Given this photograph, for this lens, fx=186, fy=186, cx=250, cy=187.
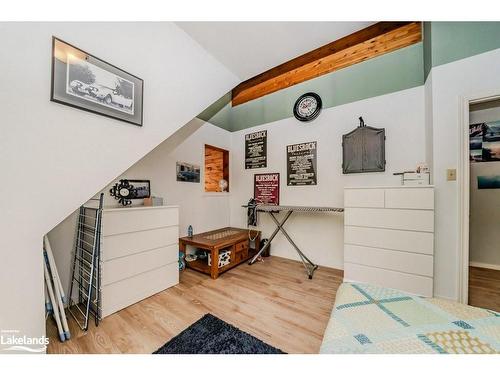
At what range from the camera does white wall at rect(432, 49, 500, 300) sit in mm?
1726

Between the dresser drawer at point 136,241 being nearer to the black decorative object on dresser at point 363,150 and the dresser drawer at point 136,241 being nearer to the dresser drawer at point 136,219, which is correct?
the dresser drawer at point 136,219

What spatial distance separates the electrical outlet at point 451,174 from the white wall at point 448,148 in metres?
0.03

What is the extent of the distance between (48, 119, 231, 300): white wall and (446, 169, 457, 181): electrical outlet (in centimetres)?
306

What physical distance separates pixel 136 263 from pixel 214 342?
1082 millimetres

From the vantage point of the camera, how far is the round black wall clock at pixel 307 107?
280 centimetres

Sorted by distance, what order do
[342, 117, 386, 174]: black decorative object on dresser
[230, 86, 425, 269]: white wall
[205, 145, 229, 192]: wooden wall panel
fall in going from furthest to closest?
[205, 145, 229, 192]: wooden wall panel → [342, 117, 386, 174]: black decorative object on dresser → [230, 86, 425, 269]: white wall

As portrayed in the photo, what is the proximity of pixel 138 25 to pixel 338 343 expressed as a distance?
2575mm

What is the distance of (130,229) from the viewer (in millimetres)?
1827

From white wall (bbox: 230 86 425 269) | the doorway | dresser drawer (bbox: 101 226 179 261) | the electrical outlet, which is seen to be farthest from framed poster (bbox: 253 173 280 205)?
the doorway

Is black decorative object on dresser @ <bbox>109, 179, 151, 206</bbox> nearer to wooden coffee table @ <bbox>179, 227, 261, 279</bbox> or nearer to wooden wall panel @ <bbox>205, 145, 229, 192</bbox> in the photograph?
wooden coffee table @ <bbox>179, 227, 261, 279</bbox>

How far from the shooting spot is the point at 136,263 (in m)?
1.86
